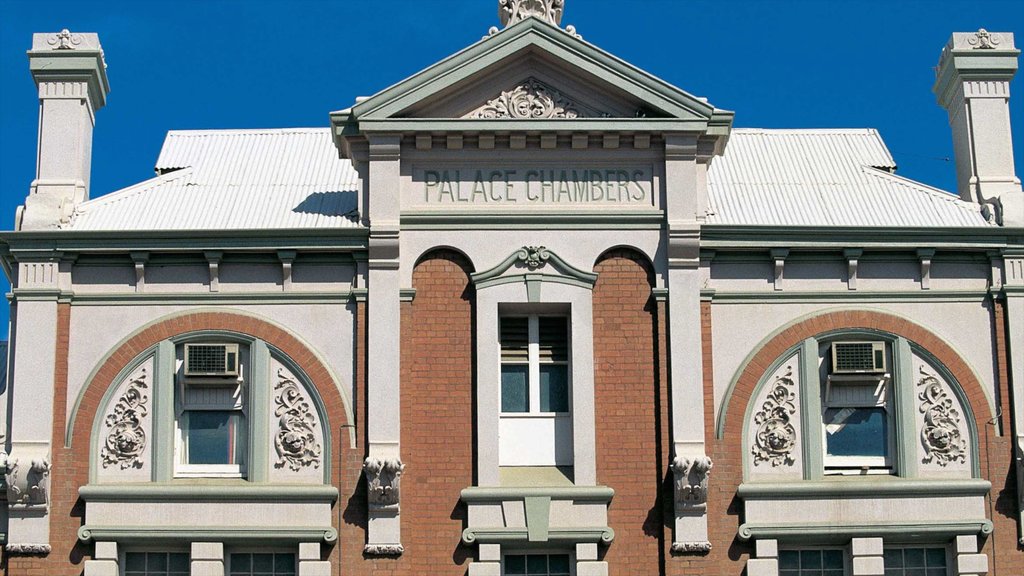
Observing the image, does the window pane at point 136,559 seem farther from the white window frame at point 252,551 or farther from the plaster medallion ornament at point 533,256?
the plaster medallion ornament at point 533,256

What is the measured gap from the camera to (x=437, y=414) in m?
34.2

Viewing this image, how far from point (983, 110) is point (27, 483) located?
17956 mm

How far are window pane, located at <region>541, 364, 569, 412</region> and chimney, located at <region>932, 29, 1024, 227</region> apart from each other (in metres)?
8.21

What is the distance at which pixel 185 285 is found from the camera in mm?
34875

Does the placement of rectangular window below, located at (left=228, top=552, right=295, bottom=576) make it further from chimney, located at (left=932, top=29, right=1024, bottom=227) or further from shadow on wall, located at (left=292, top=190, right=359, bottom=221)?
chimney, located at (left=932, top=29, right=1024, bottom=227)

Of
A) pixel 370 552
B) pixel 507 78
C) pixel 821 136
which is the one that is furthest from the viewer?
pixel 821 136

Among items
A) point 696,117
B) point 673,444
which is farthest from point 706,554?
point 696,117

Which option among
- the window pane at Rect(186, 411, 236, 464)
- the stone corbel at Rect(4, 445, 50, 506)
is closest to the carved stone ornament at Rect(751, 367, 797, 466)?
the window pane at Rect(186, 411, 236, 464)

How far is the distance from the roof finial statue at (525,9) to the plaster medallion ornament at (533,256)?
4.39 meters

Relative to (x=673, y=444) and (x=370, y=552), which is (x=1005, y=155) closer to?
(x=673, y=444)

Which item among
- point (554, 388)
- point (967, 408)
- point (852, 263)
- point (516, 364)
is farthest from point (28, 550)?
point (967, 408)

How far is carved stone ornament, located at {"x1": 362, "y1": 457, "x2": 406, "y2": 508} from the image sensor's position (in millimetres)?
33281

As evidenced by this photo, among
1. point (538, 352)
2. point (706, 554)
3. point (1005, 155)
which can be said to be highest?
point (1005, 155)

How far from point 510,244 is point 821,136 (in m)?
8.83
